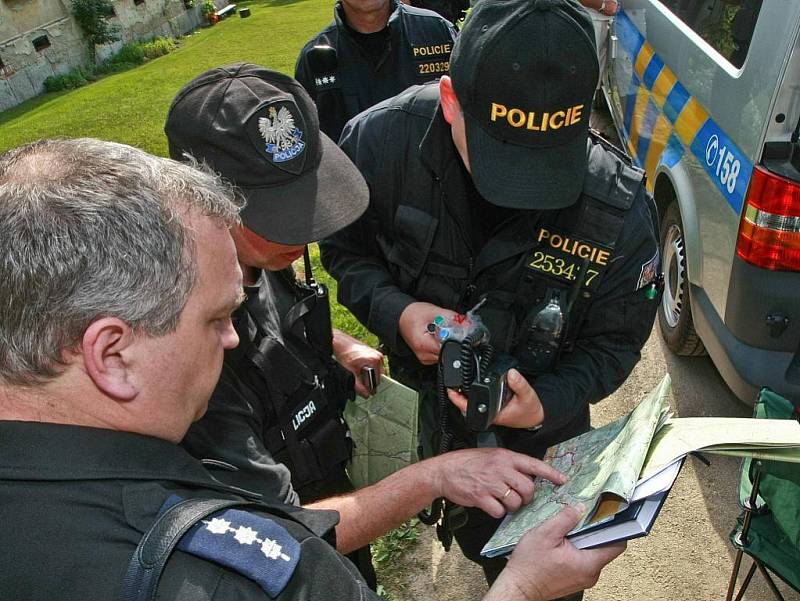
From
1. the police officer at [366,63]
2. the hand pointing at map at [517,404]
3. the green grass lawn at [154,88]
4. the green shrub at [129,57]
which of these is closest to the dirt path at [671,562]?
the hand pointing at map at [517,404]

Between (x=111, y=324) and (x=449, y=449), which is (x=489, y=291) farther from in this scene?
(x=111, y=324)

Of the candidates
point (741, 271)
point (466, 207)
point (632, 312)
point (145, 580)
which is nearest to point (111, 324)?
point (145, 580)

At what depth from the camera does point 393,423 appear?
2.06 m

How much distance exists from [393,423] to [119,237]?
4.20 feet

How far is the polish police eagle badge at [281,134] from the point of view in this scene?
1.53 m

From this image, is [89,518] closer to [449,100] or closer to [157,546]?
[157,546]

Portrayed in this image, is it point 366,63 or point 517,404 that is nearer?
point 517,404

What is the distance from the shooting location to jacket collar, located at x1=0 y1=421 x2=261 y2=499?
0.89 m

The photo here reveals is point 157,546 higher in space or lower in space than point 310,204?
lower

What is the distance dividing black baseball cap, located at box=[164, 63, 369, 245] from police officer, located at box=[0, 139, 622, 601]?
0.46m

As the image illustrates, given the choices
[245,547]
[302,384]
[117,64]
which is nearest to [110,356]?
[245,547]

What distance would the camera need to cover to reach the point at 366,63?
134 inches

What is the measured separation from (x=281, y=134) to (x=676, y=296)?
8.92 feet

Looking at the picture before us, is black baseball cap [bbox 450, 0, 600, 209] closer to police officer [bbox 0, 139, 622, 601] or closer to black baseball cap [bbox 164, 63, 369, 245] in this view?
black baseball cap [bbox 164, 63, 369, 245]
